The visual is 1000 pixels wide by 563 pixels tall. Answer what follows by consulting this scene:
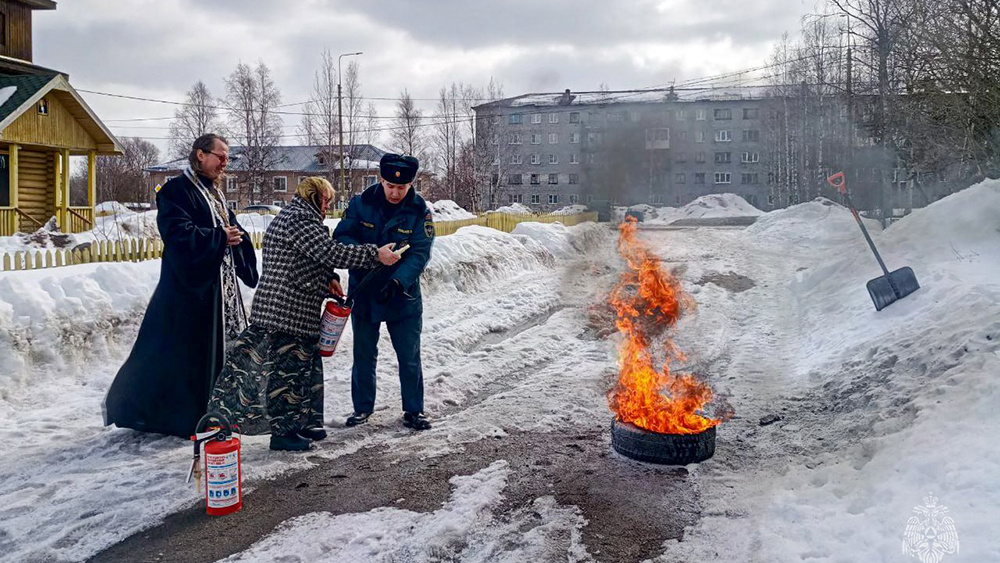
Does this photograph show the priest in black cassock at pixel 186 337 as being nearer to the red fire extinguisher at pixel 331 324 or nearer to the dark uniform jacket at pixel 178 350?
the dark uniform jacket at pixel 178 350

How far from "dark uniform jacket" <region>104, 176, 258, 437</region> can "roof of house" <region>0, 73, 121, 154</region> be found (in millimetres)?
16954

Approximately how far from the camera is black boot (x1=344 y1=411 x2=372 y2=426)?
5.89 meters

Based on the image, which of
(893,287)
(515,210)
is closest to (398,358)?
(893,287)

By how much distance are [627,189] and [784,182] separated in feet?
153

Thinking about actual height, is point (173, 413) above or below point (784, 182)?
below

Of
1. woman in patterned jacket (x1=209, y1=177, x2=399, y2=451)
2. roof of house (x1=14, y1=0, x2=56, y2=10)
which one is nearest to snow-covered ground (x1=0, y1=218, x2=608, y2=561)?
woman in patterned jacket (x1=209, y1=177, x2=399, y2=451)

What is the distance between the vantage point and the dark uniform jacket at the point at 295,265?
5023 mm

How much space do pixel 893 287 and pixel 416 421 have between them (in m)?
6.00

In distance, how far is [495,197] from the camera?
49.2 m

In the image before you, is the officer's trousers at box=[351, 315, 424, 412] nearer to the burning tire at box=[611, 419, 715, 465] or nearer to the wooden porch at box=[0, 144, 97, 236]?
the burning tire at box=[611, 419, 715, 465]

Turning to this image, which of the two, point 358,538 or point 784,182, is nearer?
point 358,538

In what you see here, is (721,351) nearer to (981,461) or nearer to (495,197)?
(981,461)

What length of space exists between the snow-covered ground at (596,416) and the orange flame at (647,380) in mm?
Answer: 363

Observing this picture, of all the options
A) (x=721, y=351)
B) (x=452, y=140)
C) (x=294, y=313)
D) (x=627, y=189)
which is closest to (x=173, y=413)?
(x=294, y=313)
